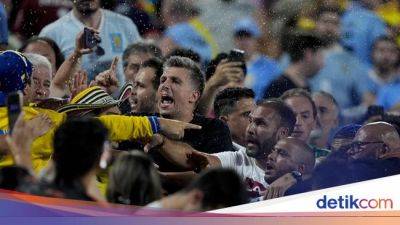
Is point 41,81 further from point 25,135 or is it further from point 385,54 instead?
point 385,54

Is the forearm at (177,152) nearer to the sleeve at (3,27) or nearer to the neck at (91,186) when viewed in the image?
the neck at (91,186)

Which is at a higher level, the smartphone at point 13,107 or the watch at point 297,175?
the smartphone at point 13,107

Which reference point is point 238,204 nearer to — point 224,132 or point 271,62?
point 224,132

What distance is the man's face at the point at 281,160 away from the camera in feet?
16.2

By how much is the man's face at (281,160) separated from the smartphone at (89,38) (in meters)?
1.01

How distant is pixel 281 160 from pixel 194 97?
1.70ft

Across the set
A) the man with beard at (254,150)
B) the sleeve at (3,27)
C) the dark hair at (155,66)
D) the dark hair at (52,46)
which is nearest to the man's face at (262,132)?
the man with beard at (254,150)

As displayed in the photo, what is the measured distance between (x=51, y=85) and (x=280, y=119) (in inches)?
44.2

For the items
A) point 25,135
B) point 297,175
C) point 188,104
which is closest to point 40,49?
point 25,135

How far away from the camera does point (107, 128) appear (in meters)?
4.86

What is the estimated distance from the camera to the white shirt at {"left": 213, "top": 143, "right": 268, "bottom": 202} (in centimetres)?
490

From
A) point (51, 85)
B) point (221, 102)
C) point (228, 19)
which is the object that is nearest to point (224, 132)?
point (221, 102)

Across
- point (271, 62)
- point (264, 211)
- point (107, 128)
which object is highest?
point (271, 62)

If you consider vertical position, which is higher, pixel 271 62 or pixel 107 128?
pixel 271 62
